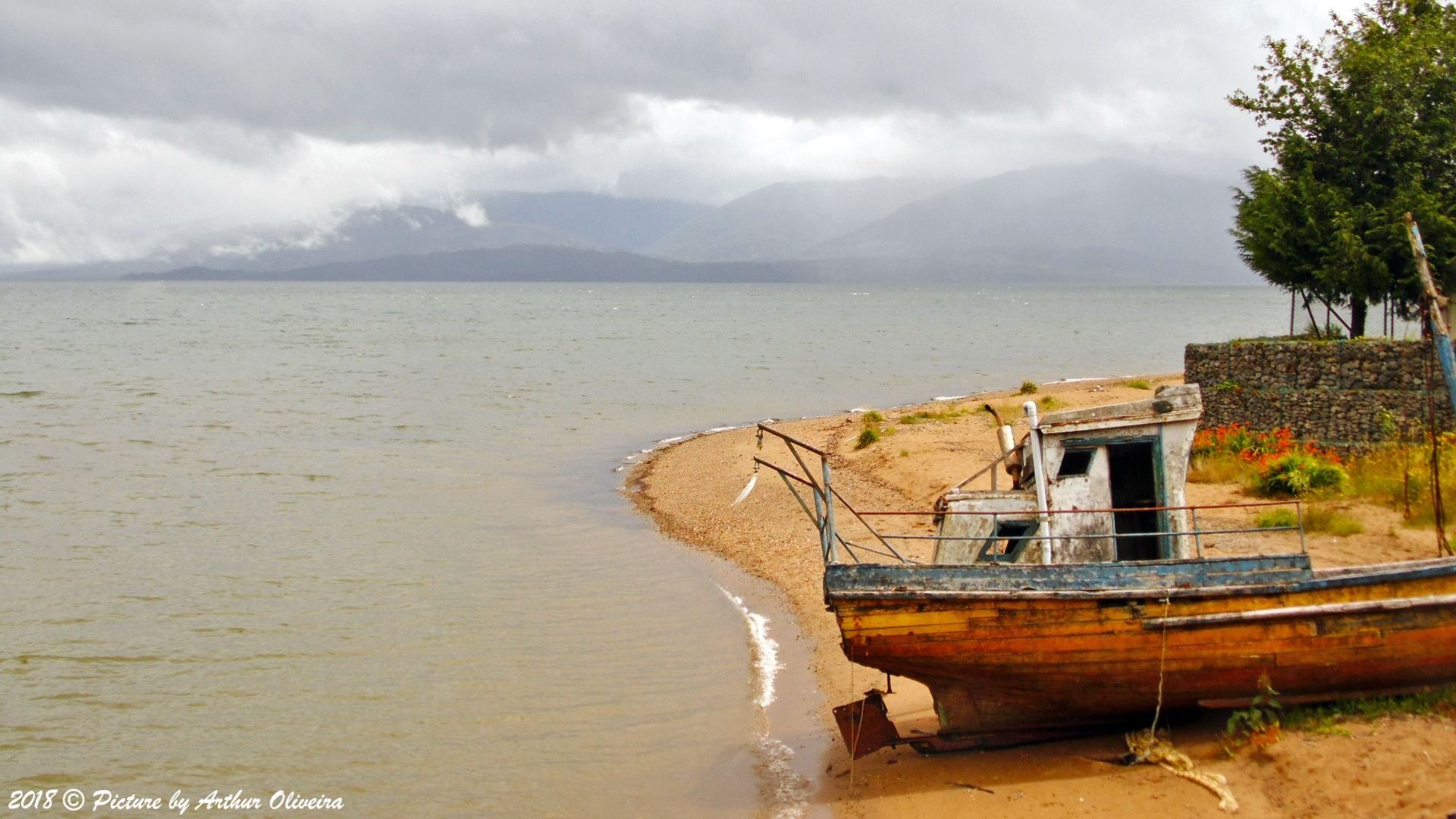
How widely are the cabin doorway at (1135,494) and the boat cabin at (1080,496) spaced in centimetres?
3

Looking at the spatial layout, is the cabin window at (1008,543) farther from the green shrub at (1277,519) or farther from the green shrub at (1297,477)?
the green shrub at (1297,477)

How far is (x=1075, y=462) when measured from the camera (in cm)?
1258

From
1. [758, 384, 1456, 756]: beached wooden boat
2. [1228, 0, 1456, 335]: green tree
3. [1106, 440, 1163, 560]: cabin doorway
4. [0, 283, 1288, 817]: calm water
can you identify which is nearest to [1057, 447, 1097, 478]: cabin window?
[1106, 440, 1163, 560]: cabin doorway

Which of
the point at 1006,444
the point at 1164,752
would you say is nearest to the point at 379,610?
the point at 1006,444

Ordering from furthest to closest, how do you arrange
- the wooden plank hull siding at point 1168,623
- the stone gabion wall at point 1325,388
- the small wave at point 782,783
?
the stone gabion wall at point 1325,388 < the small wave at point 782,783 < the wooden plank hull siding at point 1168,623

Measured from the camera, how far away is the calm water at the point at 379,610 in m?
12.6

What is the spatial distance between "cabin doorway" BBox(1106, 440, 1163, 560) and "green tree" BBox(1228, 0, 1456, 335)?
15.3m

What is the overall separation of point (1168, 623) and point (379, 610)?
1264 centimetres

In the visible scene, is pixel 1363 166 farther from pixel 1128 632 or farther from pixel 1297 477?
pixel 1128 632

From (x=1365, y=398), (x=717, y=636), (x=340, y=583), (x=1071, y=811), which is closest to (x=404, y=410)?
(x=340, y=583)

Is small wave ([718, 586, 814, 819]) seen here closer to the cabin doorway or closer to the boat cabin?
the boat cabin

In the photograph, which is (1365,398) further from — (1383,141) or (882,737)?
(882,737)

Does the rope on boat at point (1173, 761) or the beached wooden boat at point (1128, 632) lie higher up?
the beached wooden boat at point (1128, 632)

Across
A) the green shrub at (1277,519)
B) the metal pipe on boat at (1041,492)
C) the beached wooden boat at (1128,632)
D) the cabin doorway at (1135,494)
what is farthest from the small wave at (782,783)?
the green shrub at (1277,519)
